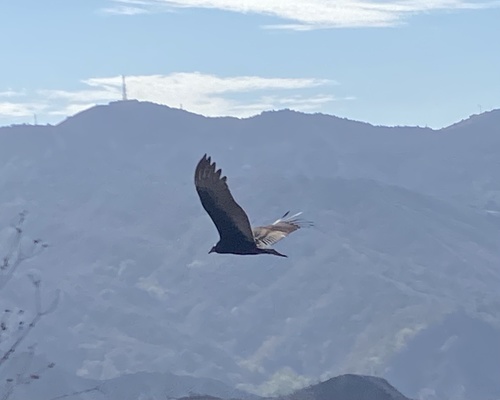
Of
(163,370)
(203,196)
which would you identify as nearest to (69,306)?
(163,370)

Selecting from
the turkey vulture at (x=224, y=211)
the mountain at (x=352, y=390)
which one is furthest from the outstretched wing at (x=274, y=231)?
the mountain at (x=352, y=390)

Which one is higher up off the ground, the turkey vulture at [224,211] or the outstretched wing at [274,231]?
the turkey vulture at [224,211]

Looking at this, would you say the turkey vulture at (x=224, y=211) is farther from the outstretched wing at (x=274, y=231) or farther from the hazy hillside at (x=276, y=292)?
the hazy hillside at (x=276, y=292)

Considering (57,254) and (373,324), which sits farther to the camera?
(57,254)

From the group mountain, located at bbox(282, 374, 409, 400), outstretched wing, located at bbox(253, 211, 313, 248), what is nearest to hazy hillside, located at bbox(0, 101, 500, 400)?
mountain, located at bbox(282, 374, 409, 400)

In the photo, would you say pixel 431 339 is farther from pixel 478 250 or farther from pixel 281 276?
pixel 478 250

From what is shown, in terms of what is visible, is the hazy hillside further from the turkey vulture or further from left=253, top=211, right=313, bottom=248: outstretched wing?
the turkey vulture

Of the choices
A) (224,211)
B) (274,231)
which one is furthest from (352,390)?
(224,211)
